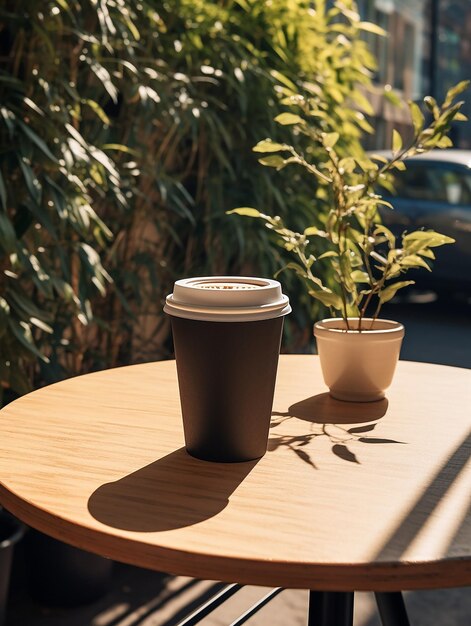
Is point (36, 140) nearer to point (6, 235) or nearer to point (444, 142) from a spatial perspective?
point (6, 235)

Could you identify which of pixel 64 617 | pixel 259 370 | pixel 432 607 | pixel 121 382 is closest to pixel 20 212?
pixel 121 382

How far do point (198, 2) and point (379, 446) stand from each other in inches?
77.4

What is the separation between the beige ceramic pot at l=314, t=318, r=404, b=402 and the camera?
3.98ft

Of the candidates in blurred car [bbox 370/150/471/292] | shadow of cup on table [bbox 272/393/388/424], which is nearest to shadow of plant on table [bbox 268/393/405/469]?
shadow of cup on table [bbox 272/393/388/424]

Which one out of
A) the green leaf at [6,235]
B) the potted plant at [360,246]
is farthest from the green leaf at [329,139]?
the green leaf at [6,235]

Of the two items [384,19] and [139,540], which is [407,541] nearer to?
[139,540]

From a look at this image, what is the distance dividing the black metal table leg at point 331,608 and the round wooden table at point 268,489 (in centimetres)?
19

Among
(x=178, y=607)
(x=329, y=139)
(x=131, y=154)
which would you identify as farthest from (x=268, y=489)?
(x=131, y=154)

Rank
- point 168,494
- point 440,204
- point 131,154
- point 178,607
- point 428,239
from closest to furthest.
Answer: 1. point 168,494
2. point 428,239
3. point 178,607
4. point 131,154
5. point 440,204

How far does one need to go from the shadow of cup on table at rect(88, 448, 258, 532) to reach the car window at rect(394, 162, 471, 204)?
5355 mm

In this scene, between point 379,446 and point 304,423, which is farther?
point 304,423

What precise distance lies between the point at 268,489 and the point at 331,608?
258 mm

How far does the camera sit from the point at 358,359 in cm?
122

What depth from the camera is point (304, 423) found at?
1156 mm
